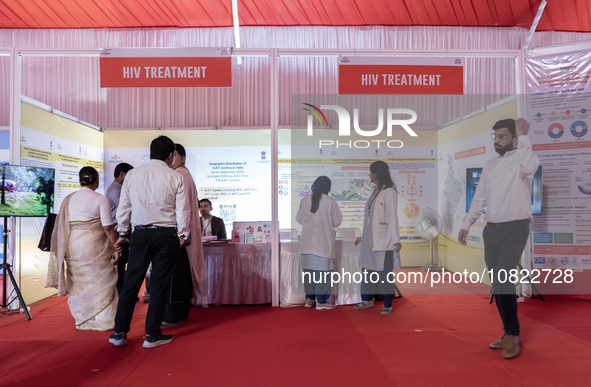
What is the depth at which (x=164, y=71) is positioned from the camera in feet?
15.4

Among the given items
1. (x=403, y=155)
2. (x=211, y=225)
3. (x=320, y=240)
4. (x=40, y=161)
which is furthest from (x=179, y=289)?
(x=403, y=155)

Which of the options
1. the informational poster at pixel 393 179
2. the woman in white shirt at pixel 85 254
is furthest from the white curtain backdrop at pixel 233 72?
the woman in white shirt at pixel 85 254

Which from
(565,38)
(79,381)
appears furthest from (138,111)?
(565,38)

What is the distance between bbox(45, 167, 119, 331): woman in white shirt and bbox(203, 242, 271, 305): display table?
1132mm

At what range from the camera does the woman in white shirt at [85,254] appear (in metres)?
3.69

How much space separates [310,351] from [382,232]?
161cm

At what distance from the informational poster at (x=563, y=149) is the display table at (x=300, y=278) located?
7.49 ft

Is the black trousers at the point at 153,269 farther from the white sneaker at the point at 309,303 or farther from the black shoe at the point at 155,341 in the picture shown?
the white sneaker at the point at 309,303

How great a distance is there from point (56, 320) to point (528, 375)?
4.02 m

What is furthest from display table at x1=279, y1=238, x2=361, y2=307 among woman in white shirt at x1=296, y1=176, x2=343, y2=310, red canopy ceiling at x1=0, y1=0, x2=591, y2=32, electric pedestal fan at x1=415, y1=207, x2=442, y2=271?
red canopy ceiling at x1=0, y1=0, x2=591, y2=32

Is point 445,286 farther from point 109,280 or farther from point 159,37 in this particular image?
point 159,37

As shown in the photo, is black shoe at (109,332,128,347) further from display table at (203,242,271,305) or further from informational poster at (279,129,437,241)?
informational poster at (279,129,437,241)

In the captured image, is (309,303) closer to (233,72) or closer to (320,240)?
(320,240)

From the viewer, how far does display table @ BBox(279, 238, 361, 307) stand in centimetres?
480
